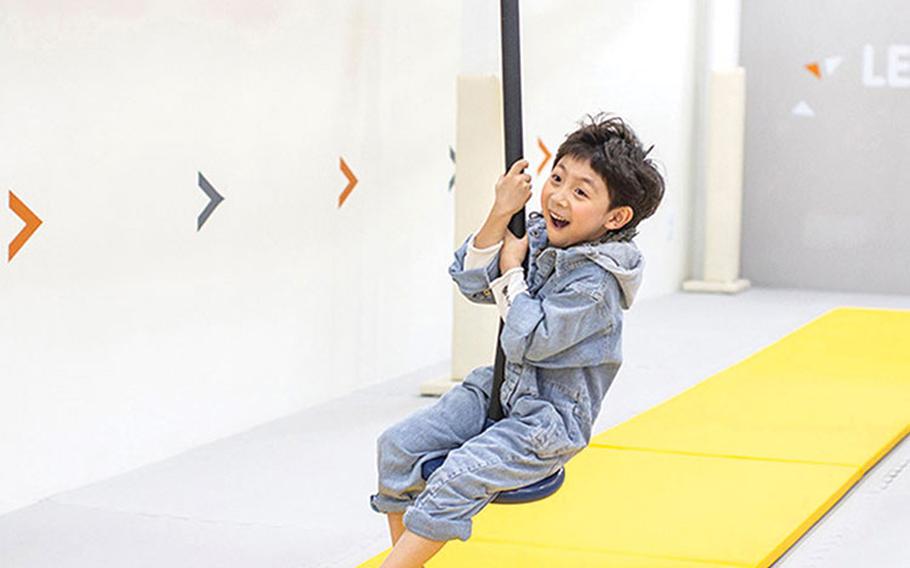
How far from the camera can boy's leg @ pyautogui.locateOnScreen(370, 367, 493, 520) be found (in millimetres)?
3275

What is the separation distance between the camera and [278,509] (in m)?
4.32

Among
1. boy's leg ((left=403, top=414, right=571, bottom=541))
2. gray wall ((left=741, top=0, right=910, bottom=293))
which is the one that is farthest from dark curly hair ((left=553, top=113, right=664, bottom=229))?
gray wall ((left=741, top=0, right=910, bottom=293))

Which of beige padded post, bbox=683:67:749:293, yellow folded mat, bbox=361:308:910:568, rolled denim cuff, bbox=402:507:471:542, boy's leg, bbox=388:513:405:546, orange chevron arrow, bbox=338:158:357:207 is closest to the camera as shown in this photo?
rolled denim cuff, bbox=402:507:471:542

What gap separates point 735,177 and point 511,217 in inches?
233

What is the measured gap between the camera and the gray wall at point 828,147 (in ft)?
30.0

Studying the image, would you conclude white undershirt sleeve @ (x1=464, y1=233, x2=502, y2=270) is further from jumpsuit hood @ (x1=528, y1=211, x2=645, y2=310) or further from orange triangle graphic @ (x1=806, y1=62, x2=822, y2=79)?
orange triangle graphic @ (x1=806, y1=62, x2=822, y2=79)

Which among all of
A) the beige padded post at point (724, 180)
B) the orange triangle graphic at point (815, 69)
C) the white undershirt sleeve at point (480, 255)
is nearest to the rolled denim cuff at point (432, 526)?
the white undershirt sleeve at point (480, 255)

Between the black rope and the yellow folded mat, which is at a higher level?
the black rope

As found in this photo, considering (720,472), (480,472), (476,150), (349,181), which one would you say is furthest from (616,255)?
(349,181)

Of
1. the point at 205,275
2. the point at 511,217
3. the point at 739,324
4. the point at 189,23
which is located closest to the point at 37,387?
the point at 205,275

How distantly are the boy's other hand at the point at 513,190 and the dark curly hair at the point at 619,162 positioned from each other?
0.44 ft

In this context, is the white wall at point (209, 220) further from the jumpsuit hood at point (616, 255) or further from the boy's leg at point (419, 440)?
the jumpsuit hood at point (616, 255)

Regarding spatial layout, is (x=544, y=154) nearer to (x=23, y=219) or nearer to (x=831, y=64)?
(x=831, y=64)

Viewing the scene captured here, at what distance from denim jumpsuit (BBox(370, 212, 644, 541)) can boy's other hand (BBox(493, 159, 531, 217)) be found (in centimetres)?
13
